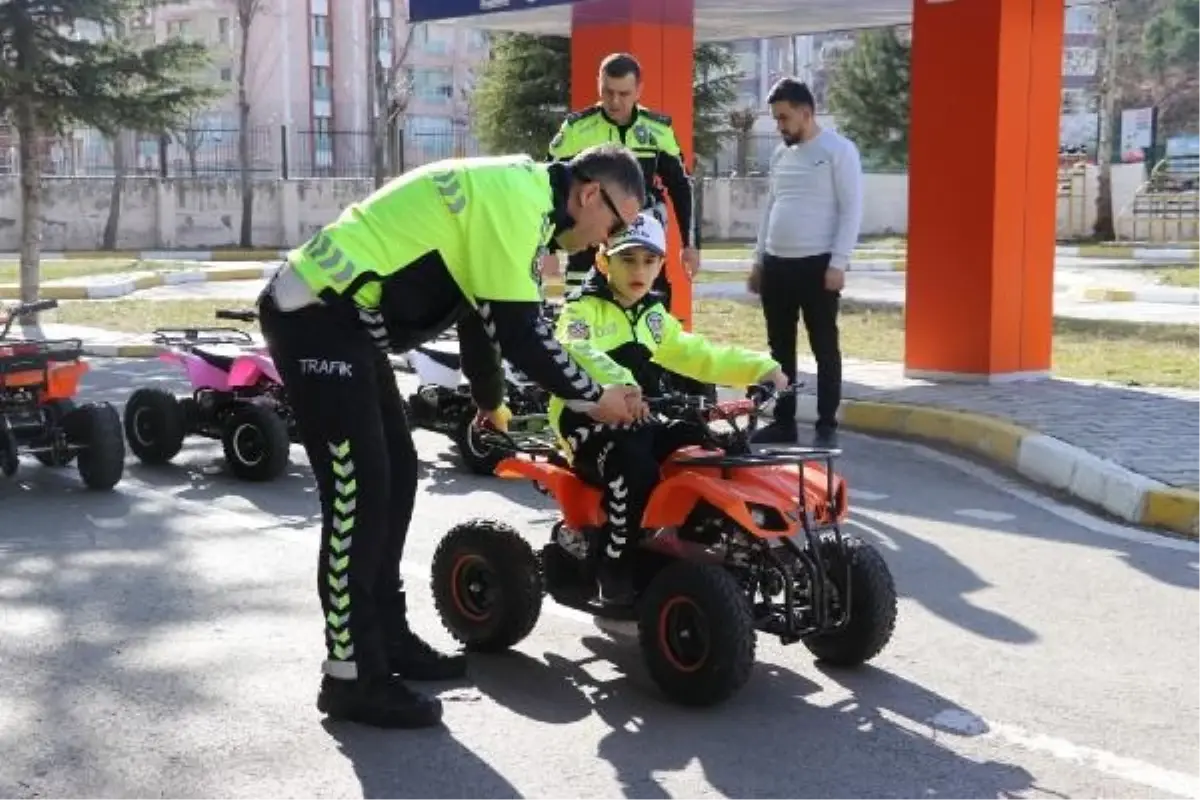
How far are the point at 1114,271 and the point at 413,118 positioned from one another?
148 ft

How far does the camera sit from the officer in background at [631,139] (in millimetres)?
7762

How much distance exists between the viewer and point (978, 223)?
1004cm

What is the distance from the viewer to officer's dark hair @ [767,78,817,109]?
8055 mm

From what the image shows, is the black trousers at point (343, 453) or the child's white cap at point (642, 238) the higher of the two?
the child's white cap at point (642, 238)

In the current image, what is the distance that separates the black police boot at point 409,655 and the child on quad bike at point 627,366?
0.54m

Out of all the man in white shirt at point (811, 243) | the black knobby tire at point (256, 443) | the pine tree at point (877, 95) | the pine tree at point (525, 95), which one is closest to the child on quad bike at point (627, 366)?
the black knobby tire at point (256, 443)

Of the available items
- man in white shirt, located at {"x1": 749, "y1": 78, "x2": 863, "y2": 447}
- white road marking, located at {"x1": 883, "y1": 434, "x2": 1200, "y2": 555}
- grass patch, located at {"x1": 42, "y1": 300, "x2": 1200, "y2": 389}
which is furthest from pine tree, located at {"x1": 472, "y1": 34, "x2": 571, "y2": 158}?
white road marking, located at {"x1": 883, "y1": 434, "x2": 1200, "y2": 555}

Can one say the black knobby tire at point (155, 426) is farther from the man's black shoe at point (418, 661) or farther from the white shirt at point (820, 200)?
the man's black shoe at point (418, 661)

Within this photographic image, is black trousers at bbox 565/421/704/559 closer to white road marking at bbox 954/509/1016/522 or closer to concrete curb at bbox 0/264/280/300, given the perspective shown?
white road marking at bbox 954/509/1016/522

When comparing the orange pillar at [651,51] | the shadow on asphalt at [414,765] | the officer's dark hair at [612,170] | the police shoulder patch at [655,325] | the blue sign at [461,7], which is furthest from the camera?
the orange pillar at [651,51]

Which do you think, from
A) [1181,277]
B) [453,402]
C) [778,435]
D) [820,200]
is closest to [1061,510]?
[778,435]

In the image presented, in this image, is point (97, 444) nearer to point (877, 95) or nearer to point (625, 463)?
point (625, 463)

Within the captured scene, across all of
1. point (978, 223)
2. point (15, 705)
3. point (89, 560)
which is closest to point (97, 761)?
point (15, 705)

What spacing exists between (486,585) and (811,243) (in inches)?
164
